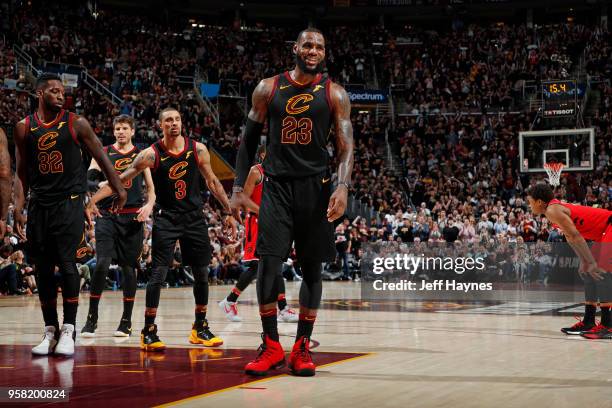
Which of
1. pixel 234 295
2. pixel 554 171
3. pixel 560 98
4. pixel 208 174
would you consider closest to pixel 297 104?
pixel 208 174

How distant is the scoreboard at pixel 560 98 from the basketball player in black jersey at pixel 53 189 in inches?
897

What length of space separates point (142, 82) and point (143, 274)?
12234 mm

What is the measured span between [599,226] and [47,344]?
17.4 ft

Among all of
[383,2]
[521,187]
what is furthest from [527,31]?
[521,187]

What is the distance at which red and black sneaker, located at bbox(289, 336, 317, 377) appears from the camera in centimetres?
515

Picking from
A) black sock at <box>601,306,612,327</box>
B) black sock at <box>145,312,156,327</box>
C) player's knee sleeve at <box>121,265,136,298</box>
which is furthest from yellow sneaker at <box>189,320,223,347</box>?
black sock at <box>601,306,612,327</box>

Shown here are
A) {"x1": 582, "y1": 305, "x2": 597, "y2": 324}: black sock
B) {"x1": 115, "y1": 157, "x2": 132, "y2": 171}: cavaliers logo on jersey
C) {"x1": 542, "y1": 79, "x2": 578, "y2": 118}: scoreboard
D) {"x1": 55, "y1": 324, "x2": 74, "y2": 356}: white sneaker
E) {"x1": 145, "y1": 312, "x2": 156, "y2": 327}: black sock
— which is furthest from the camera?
{"x1": 542, "y1": 79, "x2": 578, "y2": 118}: scoreboard

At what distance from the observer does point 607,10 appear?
34.0 m

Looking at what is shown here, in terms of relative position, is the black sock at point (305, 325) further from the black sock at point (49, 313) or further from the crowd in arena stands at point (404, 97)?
the crowd in arena stands at point (404, 97)

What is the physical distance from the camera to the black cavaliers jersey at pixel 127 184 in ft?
26.4

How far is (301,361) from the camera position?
5219mm

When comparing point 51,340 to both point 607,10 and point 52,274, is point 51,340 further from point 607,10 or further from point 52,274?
point 607,10

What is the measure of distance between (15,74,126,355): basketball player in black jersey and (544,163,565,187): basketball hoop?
18.0 metres

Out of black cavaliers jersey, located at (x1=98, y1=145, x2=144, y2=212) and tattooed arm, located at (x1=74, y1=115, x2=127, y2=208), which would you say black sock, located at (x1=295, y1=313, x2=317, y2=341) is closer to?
tattooed arm, located at (x1=74, y1=115, x2=127, y2=208)
